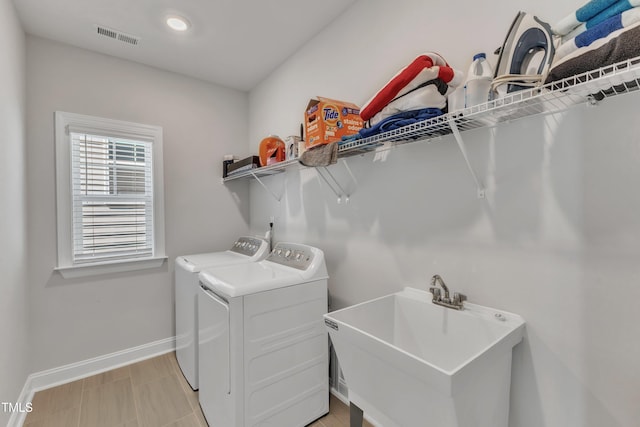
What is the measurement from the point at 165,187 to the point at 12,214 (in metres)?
1.07

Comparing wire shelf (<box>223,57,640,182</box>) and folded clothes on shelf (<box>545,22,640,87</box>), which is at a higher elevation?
folded clothes on shelf (<box>545,22,640,87</box>)

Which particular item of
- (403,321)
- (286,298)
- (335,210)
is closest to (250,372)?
(286,298)

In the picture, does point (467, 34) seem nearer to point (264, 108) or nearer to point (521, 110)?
point (521, 110)

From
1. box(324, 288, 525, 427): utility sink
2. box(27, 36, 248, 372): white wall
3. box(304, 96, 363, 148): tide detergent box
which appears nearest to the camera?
box(324, 288, 525, 427): utility sink

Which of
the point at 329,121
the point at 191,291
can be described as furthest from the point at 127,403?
the point at 329,121

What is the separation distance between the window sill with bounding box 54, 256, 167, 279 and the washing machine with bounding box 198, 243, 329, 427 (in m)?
1.06

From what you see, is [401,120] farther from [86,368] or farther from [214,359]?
[86,368]

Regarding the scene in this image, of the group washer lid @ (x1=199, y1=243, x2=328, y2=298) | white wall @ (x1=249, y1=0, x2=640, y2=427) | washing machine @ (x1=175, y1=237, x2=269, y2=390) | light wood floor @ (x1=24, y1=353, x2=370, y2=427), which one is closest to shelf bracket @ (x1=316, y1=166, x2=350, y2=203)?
white wall @ (x1=249, y1=0, x2=640, y2=427)

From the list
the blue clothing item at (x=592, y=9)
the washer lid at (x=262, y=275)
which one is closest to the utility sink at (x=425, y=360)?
the washer lid at (x=262, y=275)

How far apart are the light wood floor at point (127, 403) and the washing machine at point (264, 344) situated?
14 centimetres

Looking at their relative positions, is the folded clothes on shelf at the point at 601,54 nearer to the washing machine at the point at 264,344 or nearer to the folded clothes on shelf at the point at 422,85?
the folded clothes on shelf at the point at 422,85

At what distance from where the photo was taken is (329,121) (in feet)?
5.38

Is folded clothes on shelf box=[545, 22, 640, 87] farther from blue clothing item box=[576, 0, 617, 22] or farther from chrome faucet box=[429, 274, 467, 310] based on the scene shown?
chrome faucet box=[429, 274, 467, 310]

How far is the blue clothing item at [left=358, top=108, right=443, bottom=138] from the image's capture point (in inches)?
45.4
